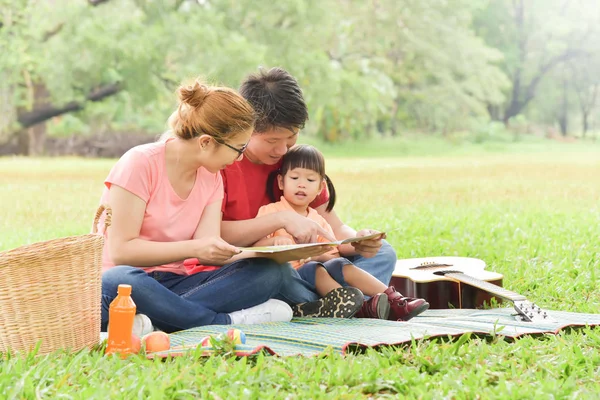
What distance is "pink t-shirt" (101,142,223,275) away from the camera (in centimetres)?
290

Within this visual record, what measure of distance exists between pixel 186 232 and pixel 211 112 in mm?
453

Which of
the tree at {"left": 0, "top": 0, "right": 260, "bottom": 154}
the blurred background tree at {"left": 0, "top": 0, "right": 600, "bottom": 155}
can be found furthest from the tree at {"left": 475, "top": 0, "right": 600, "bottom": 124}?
the tree at {"left": 0, "top": 0, "right": 260, "bottom": 154}

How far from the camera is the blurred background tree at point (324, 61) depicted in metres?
13.8

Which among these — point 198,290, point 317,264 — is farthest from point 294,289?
Result: point 198,290

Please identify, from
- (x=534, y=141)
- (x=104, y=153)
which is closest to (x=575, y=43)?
(x=534, y=141)

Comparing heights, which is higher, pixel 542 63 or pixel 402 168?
pixel 542 63

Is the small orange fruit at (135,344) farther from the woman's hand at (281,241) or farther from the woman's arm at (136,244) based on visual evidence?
the woman's hand at (281,241)

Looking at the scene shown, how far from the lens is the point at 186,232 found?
9.94 ft

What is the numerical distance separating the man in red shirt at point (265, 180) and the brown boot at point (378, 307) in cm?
9

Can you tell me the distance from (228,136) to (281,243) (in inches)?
19.1

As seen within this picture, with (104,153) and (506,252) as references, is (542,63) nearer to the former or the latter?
(104,153)

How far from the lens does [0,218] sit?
8461 millimetres

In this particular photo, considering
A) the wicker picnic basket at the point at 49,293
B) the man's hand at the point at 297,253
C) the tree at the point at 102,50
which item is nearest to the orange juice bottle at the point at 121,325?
the wicker picnic basket at the point at 49,293

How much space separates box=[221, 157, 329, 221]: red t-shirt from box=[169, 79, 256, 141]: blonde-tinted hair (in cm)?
40
